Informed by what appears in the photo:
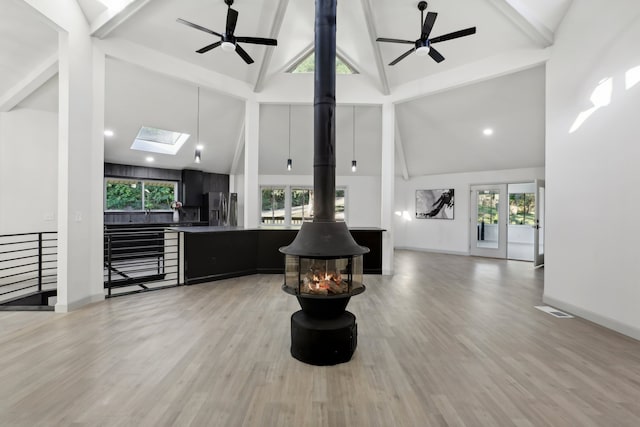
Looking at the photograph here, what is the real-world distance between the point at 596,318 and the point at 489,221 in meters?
5.35

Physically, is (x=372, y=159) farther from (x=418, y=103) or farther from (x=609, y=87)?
(x=609, y=87)

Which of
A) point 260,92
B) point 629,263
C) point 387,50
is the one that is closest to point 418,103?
point 387,50

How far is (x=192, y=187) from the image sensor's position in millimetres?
9180

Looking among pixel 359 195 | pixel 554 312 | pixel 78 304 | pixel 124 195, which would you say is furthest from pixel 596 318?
pixel 124 195

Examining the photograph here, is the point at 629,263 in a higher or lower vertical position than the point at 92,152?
lower

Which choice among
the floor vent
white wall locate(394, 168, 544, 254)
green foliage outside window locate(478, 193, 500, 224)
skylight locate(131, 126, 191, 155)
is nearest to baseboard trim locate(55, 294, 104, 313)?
skylight locate(131, 126, 191, 155)

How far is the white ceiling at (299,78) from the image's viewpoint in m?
4.23

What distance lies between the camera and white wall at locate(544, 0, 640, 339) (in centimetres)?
318

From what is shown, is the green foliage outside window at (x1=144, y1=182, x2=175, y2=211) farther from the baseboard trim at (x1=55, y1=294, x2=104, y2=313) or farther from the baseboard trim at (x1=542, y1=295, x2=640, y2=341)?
the baseboard trim at (x1=542, y1=295, x2=640, y2=341)

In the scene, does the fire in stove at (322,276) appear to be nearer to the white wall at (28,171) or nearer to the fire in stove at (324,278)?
the fire in stove at (324,278)

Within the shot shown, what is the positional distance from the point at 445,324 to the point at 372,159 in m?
6.33

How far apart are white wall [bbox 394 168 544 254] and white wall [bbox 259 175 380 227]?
90cm

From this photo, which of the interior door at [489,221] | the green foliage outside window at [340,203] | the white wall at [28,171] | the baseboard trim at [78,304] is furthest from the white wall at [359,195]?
the baseboard trim at [78,304]

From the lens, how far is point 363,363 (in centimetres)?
256
